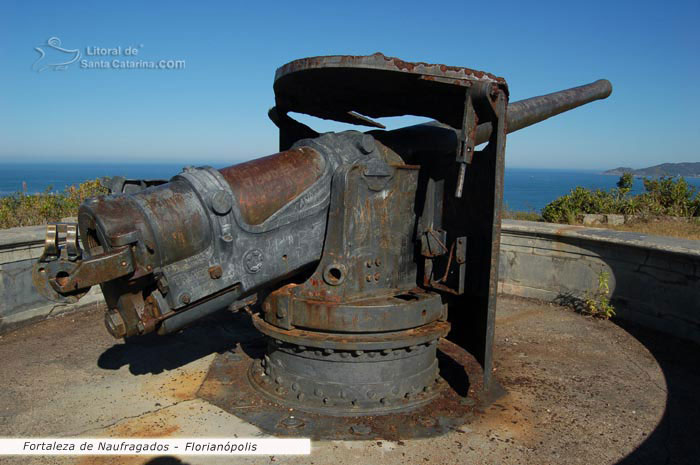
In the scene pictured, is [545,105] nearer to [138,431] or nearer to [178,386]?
[178,386]

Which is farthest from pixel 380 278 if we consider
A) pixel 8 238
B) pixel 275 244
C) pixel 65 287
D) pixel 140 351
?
pixel 8 238

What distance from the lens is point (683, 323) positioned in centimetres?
580

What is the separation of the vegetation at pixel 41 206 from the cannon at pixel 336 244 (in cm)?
527

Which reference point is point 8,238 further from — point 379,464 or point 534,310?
point 534,310

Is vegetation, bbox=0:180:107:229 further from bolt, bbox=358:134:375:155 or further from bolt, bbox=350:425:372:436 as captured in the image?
bolt, bbox=350:425:372:436

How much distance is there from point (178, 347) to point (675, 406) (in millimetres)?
4482

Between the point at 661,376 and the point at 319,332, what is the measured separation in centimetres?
323

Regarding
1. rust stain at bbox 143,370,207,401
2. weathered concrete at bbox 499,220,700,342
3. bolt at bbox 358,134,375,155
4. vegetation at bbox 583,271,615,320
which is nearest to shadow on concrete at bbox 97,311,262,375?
rust stain at bbox 143,370,207,401

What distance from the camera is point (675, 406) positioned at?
420 centimetres

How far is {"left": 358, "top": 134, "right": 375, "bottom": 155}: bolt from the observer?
3953 millimetres

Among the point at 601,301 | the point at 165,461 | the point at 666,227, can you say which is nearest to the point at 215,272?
the point at 165,461

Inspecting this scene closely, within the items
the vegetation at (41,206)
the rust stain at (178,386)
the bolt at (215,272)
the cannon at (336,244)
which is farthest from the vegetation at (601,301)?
the vegetation at (41,206)
